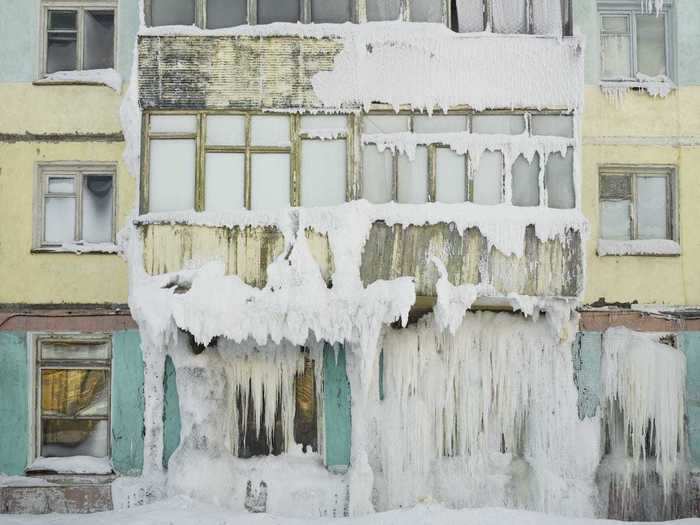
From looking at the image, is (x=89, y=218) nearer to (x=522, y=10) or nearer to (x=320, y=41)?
(x=320, y=41)

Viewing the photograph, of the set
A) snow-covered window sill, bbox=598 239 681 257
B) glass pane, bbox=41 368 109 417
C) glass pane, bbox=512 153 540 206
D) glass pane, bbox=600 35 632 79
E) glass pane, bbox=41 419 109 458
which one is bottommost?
glass pane, bbox=41 419 109 458

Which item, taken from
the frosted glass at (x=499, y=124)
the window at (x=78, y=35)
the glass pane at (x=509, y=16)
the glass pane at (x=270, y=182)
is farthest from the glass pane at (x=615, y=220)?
the window at (x=78, y=35)

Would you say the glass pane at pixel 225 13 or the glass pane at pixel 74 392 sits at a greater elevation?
the glass pane at pixel 225 13

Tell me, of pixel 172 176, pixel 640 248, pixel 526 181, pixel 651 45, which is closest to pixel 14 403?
pixel 172 176

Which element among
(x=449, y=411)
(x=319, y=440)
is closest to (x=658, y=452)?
(x=449, y=411)

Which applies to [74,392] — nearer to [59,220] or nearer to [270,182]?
[59,220]

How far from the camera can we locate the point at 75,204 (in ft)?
44.2

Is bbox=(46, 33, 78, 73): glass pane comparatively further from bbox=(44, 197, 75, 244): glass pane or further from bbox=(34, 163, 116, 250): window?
bbox=(44, 197, 75, 244): glass pane

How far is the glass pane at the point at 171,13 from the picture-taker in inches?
475

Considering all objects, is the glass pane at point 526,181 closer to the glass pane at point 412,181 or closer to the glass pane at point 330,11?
the glass pane at point 412,181

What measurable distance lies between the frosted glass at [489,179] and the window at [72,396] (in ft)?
20.3

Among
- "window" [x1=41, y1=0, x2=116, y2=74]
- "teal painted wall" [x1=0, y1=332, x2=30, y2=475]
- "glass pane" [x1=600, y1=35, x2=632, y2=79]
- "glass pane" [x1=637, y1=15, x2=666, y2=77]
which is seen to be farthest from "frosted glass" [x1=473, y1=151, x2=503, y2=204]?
"teal painted wall" [x1=0, y1=332, x2=30, y2=475]

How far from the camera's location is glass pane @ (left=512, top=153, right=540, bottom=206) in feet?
39.1

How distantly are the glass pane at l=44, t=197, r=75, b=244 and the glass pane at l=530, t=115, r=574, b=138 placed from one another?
24.0 feet
